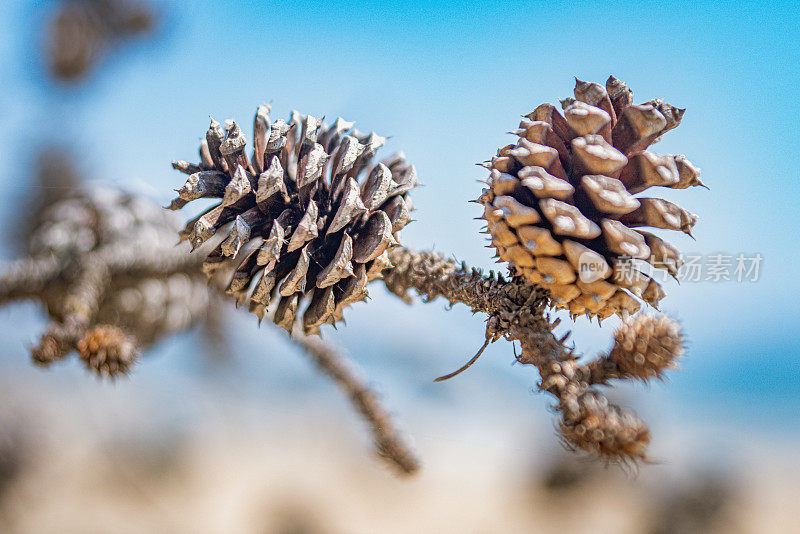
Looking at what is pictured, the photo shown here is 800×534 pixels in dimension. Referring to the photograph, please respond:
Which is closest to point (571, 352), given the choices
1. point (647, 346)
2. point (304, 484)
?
point (647, 346)

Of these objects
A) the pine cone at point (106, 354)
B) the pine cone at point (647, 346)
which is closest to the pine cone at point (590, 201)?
the pine cone at point (647, 346)

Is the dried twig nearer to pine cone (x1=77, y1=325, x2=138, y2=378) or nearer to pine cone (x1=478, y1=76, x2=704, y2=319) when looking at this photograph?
pine cone (x1=77, y1=325, x2=138, y2=378)

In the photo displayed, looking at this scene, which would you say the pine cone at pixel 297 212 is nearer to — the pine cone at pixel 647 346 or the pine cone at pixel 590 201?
the pine cone at pixel 590 201

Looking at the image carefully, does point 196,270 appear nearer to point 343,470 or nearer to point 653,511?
point 343,470

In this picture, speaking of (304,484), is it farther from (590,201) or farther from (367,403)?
(590,201)

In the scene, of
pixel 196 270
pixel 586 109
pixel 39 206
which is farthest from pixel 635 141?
pixel 39 206

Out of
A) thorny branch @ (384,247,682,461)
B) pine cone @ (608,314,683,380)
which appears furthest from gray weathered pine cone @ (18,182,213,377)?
pine cone @ (608,314,683,380)
